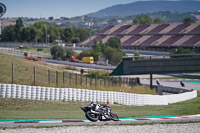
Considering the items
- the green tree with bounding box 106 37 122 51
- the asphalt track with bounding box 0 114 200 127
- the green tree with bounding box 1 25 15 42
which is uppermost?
the green tree with bounding box 1 25 15 42

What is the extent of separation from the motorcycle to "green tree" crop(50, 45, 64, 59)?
264 ft

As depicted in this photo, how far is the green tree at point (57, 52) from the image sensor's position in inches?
3957

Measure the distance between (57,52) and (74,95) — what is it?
7110 cm

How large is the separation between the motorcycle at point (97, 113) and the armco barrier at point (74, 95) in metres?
9.54

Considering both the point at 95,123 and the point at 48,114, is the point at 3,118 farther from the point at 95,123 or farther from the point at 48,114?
the point at 95,123

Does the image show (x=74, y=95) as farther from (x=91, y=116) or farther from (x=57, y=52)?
(x=57, y=52)

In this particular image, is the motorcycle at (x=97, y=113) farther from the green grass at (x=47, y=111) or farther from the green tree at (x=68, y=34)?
the green tree at (x=68, y=34)

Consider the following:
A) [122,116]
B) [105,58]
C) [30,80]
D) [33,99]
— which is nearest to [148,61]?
[30,80]

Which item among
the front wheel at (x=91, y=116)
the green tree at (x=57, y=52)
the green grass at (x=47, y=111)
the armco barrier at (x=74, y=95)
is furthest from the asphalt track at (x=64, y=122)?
the green tree at (x=57, y=52)

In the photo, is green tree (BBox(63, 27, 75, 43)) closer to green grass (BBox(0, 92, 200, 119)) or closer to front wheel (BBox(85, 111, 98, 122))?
green grass (BBox(0, 92, 200, 119))

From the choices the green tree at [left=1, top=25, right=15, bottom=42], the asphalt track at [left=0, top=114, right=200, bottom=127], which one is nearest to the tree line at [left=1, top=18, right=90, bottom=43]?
the green tree at [left=1, top=25, right=15, bottom=42]

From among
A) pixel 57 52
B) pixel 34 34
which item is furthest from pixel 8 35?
pixel 57 52

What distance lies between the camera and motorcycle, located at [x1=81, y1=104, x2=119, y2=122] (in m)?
19.7

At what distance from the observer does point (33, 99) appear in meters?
28.6
